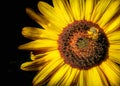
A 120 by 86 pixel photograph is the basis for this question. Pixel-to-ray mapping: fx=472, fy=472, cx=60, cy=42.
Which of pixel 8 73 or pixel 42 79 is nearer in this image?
pixel 42 79

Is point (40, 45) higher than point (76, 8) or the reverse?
the reverse

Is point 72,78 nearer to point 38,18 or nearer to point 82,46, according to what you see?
point 82,46

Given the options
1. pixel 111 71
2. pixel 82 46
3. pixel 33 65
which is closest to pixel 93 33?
pixel 82 46

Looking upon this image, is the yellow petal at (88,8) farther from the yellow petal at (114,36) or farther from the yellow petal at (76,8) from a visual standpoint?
the yellow petal at (114,36)

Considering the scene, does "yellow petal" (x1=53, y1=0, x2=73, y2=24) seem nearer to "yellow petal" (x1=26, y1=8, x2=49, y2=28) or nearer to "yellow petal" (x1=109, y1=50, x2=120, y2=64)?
"yellow petal" (x1=26, y1=8, x2=49, y2=28)

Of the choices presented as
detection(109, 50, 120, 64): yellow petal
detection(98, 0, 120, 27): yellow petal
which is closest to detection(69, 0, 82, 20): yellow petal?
detection(98, 0, 120, 27): yellow petal

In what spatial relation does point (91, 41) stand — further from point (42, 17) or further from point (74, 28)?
point (42, 17)

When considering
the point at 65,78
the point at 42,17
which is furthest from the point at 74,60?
the point at 42,17
